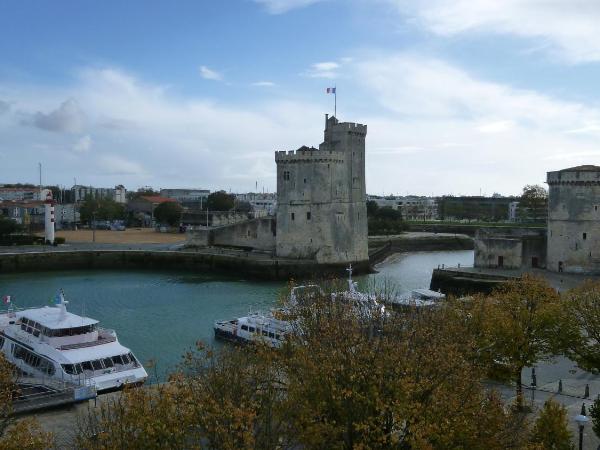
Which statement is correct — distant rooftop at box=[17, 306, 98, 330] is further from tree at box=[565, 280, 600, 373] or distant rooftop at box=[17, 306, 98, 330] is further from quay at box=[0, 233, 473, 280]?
quay at box=[0, 233, 473, 280]

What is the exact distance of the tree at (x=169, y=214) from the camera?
73.2 metres

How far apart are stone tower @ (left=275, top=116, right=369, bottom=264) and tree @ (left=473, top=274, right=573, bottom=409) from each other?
2551 centimetres

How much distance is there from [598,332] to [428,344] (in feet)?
19.8

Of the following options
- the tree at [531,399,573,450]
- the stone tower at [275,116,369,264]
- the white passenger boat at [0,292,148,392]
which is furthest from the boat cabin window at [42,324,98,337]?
the stone tower at [275,116,369,264]

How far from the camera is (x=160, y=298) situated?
32.6 meters

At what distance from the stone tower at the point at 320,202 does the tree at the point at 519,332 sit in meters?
25.5

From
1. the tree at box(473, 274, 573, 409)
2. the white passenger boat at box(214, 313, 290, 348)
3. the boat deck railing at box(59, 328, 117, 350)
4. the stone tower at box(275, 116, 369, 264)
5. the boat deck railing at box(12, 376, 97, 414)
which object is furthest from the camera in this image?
the stone tower at box(275, 116, 369, 264)

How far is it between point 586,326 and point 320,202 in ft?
89.4

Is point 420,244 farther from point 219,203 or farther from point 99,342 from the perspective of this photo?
point 99,342

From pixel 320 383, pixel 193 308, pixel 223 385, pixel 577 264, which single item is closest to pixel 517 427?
pixel 320 383

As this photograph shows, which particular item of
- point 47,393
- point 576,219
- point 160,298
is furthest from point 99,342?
point 576,219

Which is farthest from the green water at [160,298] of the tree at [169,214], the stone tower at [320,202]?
the tree at [169,214]

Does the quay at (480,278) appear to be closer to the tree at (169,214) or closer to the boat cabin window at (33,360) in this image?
the boat cabin window at (33,360)

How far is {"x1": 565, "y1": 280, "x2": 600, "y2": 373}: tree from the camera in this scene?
1459cm
